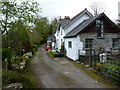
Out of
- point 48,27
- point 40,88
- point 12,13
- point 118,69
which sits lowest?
point 40,88

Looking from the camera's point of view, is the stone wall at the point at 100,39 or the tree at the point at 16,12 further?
the stone wall at the point at 100,39

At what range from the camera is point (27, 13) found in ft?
36.4

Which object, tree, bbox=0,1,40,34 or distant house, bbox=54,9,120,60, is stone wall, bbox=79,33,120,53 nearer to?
distant house, bbox=54,9,120,60

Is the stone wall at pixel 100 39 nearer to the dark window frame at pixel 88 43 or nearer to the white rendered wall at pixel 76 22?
the dark window frame at pixel 88 43

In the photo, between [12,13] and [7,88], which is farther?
[12,13]

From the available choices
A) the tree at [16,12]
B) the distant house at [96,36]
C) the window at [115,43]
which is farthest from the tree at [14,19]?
the window at [115,43]

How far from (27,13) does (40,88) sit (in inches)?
316

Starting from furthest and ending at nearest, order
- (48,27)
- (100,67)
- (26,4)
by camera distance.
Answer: (48,27) → (26,4) → (100,67)

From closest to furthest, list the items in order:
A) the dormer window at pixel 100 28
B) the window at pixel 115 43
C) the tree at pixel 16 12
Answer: the tree at pixel 16 12 < the dormer window at pixel 100 28 < the window at pixel 115 43

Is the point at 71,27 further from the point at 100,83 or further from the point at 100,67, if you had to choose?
the point at 100,83

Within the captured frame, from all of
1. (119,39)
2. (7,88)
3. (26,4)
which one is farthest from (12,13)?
(119,39)

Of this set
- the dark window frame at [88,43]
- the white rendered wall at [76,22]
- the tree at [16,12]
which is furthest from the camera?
the white rendered wall at [76,22]

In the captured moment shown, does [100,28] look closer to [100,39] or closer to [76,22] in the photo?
[100,39]

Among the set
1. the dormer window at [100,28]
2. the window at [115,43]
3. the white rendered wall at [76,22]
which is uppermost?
the white rendered wall at [76,22]
